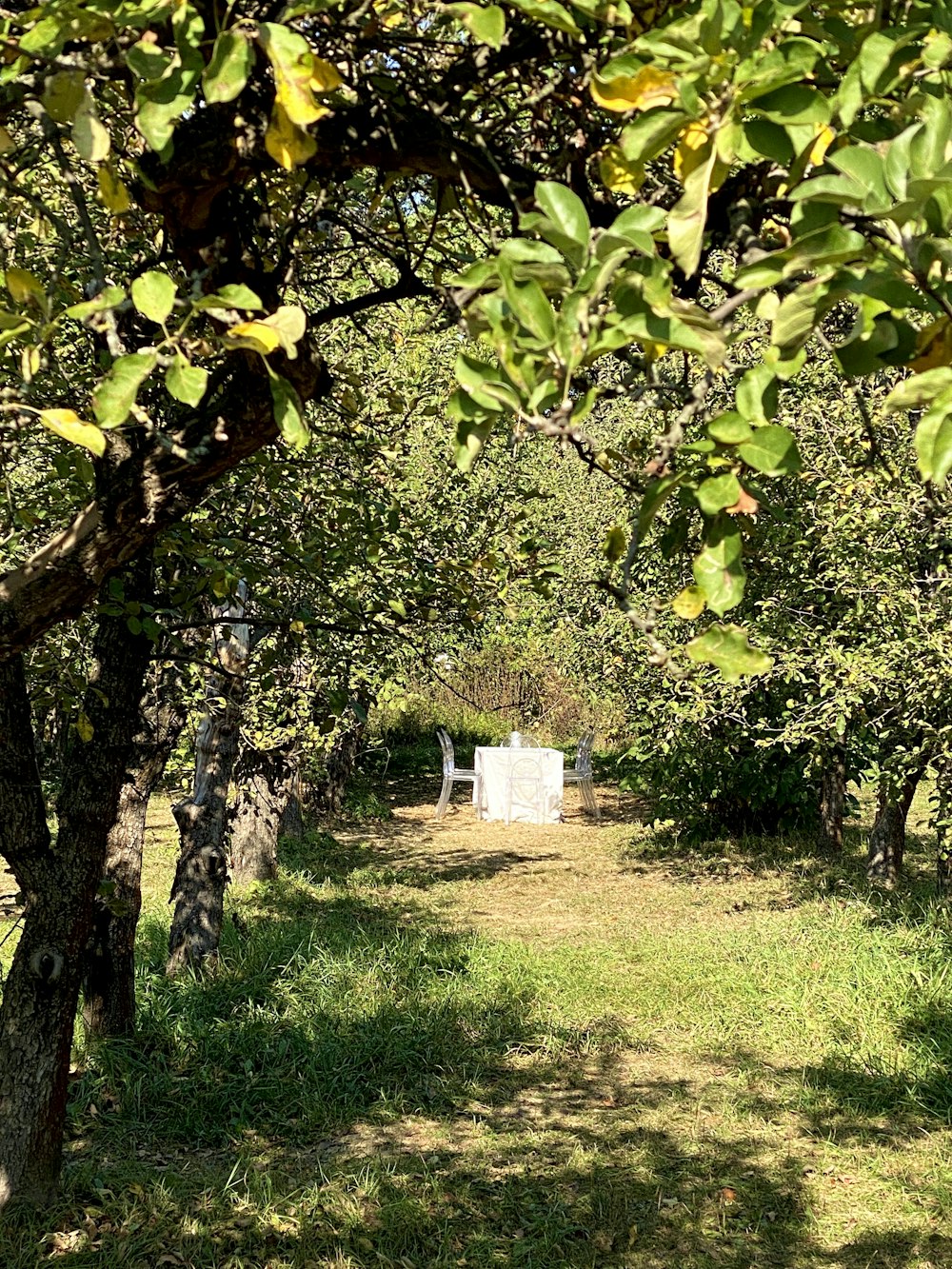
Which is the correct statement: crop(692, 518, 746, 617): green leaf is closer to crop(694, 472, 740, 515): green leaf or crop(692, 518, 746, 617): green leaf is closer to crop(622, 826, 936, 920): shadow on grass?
crop(694, 472, 740, 515): green leaf

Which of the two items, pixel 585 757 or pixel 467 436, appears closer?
pixel 467 436

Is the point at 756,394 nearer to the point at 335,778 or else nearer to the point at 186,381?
the point at 186,381

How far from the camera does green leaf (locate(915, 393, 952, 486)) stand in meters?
1.06

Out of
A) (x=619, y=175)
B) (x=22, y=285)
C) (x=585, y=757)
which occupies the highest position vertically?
(x=619, y=175)

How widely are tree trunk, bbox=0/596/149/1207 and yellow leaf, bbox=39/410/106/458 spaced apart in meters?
2.32

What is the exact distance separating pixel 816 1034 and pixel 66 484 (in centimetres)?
455

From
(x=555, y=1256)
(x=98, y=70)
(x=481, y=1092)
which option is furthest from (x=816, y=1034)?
(x=98, y=70)

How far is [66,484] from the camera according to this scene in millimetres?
4168

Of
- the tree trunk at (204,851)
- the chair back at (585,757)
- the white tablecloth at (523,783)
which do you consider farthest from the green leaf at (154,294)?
the chair back at (585,757)

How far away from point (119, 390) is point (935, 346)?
3.04 feet

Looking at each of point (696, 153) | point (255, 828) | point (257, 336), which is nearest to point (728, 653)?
point (696, 153)

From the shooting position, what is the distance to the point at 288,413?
149 centimetres

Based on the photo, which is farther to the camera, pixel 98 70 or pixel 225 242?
pixel 225 242

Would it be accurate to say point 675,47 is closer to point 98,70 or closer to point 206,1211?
point 98,70
